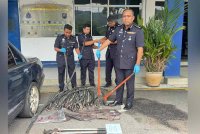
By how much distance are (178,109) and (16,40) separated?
650cm

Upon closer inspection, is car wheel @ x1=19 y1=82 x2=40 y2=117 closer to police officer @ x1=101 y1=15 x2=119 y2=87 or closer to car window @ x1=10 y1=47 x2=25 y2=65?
car window @ x1=10 y1=47 x2=25 y2=65

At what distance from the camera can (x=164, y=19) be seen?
277 inches

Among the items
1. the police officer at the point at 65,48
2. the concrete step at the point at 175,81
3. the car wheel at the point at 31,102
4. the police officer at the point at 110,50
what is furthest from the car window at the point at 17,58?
the concrete step at the point at 175,81

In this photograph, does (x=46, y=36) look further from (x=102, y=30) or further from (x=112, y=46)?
(x=112, y=46)

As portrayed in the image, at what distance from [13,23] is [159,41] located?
5372mm

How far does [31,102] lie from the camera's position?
4781 millimetres

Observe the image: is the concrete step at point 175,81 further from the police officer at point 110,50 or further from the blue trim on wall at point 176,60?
the police officer at point 110,50

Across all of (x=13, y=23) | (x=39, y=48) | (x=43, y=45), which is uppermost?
(x=13, y=23)

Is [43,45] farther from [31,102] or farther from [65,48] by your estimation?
→ [31,102]

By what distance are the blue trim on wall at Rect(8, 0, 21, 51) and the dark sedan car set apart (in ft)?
15.6

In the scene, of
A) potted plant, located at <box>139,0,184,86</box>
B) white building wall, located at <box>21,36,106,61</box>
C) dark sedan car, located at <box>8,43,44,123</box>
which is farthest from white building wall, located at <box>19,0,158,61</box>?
dark sedan car, located at <box>8,43,44,123</box>

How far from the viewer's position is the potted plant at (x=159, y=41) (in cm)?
693

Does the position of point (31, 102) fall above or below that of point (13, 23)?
below

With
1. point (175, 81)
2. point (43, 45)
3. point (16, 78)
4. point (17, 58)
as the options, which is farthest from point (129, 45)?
point (43, 45)
